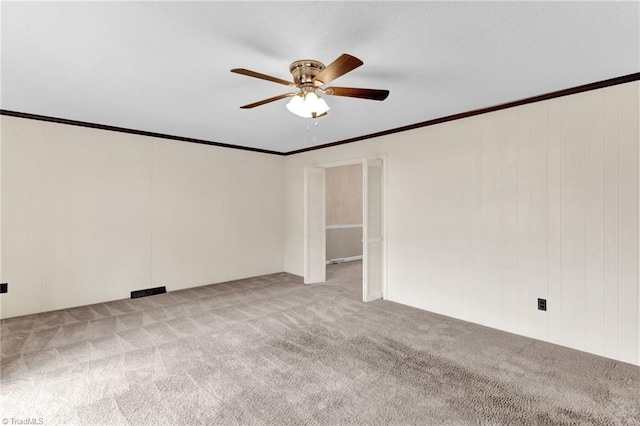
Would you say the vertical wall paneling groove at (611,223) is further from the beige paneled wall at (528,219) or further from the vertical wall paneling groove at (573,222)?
the vertical wall paneling groove at (573,222)

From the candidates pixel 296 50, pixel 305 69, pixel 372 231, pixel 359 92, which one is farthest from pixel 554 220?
pixel 296 50

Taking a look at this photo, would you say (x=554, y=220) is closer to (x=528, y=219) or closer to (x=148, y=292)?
(x=528, y=219)

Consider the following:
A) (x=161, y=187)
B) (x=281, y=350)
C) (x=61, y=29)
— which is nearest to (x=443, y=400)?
(x=281, y=350)

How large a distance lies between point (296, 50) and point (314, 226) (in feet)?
11.7

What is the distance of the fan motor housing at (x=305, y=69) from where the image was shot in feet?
7.54

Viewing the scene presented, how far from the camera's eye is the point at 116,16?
1825mm

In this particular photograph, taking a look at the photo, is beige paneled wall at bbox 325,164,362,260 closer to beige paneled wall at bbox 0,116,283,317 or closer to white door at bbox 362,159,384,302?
beige paneled wall at bbox 0,116,283,317

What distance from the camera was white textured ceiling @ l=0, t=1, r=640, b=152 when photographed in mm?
1787

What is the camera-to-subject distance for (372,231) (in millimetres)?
4453

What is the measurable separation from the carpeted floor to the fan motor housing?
2.25 m

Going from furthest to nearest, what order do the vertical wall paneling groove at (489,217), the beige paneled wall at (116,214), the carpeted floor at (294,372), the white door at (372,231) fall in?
the white door at (372,231), the beige paneled wall at (116,214), the vertical wall paneling groove at (489,217), the carpeted floor at (294,372)

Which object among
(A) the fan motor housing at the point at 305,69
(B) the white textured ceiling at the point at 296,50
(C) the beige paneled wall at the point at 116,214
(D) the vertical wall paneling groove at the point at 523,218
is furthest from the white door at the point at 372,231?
(C) the beige paneled wall at the point at 116,214

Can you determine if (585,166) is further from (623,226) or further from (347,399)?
(347,399)

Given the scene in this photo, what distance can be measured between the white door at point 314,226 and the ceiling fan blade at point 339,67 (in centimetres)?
322
